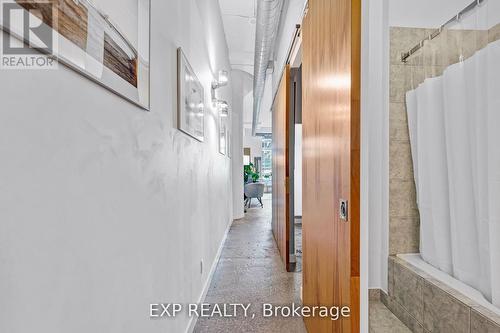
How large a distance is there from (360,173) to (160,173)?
947 millimetres

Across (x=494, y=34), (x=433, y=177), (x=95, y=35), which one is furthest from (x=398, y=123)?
(x=95, y=35)

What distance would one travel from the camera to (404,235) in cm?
220

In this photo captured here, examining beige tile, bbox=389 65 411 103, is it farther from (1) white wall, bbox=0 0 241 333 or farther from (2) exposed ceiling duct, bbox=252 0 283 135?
(1) white wall, bbox=0 0 241 333

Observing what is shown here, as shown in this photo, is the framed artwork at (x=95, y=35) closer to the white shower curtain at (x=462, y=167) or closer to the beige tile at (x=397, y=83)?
the white shower curtain at (x=462, y=167)

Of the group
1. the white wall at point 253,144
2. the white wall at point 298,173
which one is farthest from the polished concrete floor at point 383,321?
the white wall at point 253,144

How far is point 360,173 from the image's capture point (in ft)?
3.47

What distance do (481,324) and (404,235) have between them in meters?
0.96

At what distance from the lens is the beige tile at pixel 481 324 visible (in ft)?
3.95

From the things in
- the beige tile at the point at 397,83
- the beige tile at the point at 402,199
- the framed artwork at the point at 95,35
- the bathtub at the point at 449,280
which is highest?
the beige tile at the point at 397,83

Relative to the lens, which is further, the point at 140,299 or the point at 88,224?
the point at 140,299

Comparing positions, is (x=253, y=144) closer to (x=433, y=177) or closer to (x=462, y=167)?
(x=433, y=177)

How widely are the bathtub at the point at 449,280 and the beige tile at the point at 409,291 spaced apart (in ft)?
0.33

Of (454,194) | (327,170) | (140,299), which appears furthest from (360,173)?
(454,194)

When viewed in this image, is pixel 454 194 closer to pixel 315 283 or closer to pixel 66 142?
pixel 315 283
